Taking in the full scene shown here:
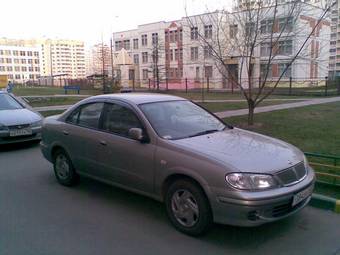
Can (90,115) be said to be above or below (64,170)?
above

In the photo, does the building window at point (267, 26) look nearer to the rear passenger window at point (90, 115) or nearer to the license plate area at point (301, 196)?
the rear passenger window at point (90, 115)

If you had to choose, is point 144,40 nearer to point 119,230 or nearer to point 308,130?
point 308,130

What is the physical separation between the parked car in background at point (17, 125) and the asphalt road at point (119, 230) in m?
3.11

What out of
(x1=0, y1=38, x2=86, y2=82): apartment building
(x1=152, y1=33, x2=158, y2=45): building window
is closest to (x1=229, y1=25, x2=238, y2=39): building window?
(x1=152, y1=33, x2=158, y2=45): building window

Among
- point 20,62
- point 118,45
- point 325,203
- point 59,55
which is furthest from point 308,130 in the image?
point 59,55

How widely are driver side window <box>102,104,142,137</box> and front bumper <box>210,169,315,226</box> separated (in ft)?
5.11

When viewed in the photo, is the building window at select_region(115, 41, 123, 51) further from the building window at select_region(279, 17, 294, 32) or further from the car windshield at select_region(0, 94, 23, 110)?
the building window at select_region(279, 17, 294, 32)

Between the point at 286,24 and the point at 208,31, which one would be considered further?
the point at 208,31

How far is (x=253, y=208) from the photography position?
3428mm

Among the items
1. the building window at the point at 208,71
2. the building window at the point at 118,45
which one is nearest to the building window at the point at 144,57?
the building window at the point at 118,45

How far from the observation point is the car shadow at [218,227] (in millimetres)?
3770

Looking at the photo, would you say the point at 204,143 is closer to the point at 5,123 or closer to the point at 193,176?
the point at 193,176

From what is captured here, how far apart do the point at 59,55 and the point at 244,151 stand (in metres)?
124

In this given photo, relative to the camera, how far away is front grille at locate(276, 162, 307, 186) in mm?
3664
